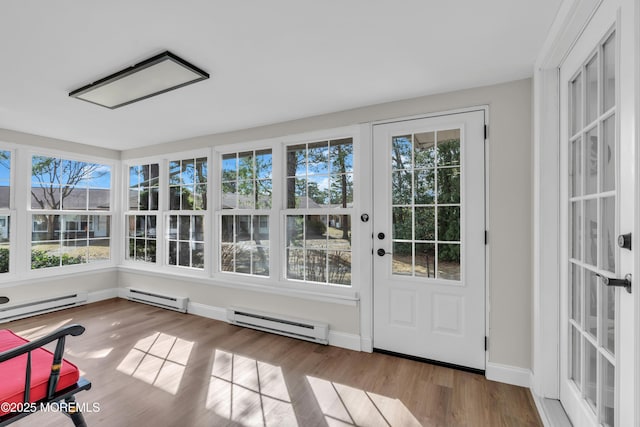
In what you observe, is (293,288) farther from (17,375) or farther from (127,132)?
(127,132)

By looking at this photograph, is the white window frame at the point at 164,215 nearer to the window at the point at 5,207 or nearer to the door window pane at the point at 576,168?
the window at the point at 5,207

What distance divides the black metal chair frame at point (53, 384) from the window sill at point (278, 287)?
6.31 feet

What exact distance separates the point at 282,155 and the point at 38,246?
3695mm

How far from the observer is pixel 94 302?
4523 millimetres

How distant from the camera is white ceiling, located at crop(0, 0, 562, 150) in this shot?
1.58 meters

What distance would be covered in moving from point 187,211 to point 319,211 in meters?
2.11

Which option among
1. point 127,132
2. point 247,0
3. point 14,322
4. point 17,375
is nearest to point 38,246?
point 14,322

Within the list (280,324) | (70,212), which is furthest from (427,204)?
(70,212)

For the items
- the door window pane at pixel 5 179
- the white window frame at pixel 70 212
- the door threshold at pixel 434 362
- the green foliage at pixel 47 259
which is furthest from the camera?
the green foliage at pixel 47 259

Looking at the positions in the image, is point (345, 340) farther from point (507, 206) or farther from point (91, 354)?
point (91, 354)

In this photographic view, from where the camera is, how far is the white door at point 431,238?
2516 millimetres

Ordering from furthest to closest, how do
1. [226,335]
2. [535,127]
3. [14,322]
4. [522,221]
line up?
[14,322] → [226,335] → [522,221] → [535,127]

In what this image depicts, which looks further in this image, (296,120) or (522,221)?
(296,120)

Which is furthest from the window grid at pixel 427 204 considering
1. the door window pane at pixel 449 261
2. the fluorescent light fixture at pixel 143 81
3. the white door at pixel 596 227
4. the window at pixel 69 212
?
the window at pixel 69 212
